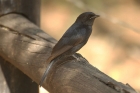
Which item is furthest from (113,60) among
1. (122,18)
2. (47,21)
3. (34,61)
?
(34,61)

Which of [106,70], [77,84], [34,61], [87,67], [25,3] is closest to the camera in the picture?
[77,84]

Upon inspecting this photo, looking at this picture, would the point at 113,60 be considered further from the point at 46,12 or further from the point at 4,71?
the point at 4,71

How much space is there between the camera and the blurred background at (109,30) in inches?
258

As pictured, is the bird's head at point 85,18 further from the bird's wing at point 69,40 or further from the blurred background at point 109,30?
the blurred background at point 109,30

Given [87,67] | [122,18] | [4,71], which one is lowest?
[4,71]

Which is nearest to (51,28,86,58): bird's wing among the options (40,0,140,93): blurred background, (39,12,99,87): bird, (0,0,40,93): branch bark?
(39,12,99,87): bird

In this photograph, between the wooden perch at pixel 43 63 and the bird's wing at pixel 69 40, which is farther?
the bird's wing at pixel 69 40

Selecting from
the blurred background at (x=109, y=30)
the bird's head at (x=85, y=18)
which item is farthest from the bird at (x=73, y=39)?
the blurred background at (x=109, y=30)

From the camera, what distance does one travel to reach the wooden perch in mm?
2090

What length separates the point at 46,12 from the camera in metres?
7.45

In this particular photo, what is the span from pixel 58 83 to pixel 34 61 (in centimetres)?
35

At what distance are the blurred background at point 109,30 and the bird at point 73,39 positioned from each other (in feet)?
11.0

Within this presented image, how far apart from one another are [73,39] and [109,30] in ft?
14.4

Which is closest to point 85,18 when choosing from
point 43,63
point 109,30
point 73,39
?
point 73,39
